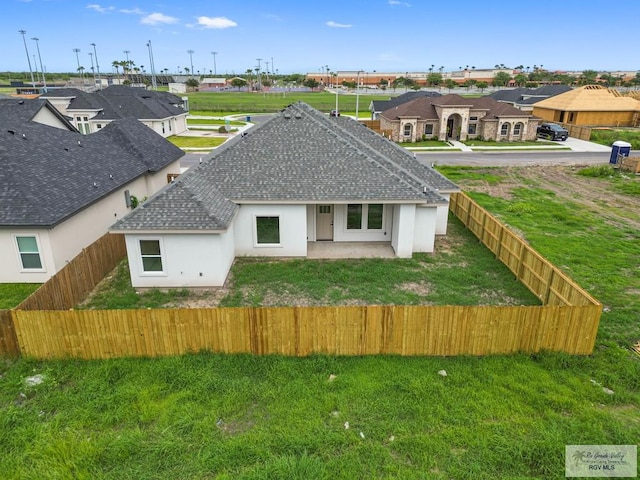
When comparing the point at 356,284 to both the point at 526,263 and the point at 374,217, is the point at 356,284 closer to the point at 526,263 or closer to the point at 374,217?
the point at 374,217

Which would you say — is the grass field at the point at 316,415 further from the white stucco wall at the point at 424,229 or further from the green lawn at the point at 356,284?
the white stucco wall at the point at 424,229

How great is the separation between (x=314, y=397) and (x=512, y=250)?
10195mm

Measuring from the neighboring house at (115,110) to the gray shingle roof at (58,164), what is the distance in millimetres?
23202

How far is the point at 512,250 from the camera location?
51.3ft

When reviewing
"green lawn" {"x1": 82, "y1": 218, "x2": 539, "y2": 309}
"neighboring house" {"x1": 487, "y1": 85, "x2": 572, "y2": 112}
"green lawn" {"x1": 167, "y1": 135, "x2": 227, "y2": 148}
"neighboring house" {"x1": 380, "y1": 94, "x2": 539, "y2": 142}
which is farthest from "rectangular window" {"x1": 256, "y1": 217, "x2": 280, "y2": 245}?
"neighboring house" {"x1": 487, "y1": 85, "x2": 572, "y2": 112}

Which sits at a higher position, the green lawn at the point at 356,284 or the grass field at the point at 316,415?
the grass field at the point at 316,415

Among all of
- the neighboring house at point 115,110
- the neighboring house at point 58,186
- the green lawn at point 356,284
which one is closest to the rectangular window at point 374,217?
the green lawn at point 356,284

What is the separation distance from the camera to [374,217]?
18.4 m

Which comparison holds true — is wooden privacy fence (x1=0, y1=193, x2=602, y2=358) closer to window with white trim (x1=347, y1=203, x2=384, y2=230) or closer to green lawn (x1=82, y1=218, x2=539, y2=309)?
green lawn (x1=82, y1=218, x2=539, y2=309)

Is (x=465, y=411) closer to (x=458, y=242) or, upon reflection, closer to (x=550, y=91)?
(x=458, y=242)

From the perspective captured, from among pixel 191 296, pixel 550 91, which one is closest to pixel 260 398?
pixel 191 296

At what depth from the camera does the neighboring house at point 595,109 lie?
5594 cm

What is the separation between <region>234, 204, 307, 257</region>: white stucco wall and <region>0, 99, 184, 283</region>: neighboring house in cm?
582

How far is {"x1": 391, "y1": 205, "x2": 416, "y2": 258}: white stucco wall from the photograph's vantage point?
55.1 feet
